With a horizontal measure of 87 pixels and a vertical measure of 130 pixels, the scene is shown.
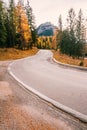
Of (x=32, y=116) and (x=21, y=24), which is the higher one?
(x=21, y=24)

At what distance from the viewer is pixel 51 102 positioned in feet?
24.4

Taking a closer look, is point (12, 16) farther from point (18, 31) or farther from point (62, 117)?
point (62, 117)

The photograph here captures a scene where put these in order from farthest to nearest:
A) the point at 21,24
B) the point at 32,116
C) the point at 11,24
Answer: the point at 11,24
the point at 21,24
the point at 32,116

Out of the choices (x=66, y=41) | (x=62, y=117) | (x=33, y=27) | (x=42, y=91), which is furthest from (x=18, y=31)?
(x=62, y=117)

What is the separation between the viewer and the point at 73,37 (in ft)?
230

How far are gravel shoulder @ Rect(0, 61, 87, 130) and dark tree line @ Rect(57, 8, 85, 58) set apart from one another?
58.3 metres

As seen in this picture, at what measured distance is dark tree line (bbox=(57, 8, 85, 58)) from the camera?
64544mm

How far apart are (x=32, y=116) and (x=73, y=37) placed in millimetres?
65696

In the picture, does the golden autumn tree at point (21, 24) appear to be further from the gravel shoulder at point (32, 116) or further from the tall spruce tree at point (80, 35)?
the gravel shoulder at point (32, 116)

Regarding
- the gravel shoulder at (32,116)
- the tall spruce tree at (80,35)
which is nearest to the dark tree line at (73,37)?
the tall spruce tree at (80,35)

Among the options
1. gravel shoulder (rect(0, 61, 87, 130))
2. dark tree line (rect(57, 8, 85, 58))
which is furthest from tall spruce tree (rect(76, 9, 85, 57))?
gravel shoulder (rect(0, 61, 87, 130))

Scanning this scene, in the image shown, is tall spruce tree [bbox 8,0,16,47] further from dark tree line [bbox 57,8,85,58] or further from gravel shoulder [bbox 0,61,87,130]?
gravel shoulder [bbox 0,61,87,130]

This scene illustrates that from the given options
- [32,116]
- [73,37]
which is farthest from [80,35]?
[32,116]

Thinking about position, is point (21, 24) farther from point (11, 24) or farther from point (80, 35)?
point (80, 35)
